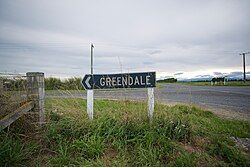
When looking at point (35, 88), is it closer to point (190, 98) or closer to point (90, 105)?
point (90, 105)

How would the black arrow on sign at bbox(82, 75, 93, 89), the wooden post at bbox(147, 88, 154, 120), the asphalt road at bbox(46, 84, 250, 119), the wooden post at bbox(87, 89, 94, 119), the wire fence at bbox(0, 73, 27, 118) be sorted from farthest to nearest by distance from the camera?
the asphalt road at bbox(46, 84, 250, 119), the black arrow on sign at bbox(82, 75, 93, 89), the wooden post at bbox(87, 89, 94, 119), the wooden post at bbox(147, 88, 154, 120), the wire fence at bbox(0, 73, 27, 118)

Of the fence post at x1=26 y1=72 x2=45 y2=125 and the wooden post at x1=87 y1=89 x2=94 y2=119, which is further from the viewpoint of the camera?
the wooden post at x1=87 y1=89 x2=94 y2=119

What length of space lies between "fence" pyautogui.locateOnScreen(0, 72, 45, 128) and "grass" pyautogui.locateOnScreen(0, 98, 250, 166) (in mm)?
347

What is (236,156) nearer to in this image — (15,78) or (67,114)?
(67,114)

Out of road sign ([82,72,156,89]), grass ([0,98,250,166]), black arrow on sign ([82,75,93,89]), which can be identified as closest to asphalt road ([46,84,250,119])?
road sign ([82,72,156,89])

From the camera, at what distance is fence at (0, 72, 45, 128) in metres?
4.68

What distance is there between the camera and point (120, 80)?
17.4 ft

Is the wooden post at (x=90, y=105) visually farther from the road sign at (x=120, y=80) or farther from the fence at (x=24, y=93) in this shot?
the fence at (x=24, y=93)

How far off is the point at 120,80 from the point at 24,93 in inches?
77.6

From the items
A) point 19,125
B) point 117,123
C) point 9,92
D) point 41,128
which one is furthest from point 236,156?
point 9,92

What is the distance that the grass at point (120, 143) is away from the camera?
3.68 meters

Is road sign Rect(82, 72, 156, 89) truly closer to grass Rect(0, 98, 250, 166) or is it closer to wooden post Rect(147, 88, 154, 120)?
wooden post Rect(147, 88, 154, 120)

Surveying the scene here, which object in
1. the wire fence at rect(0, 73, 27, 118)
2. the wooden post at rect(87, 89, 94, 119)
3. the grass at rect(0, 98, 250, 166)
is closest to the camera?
the grass at rect(0, 98, 250, 166)

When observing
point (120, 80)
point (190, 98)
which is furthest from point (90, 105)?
point (190, 98)
